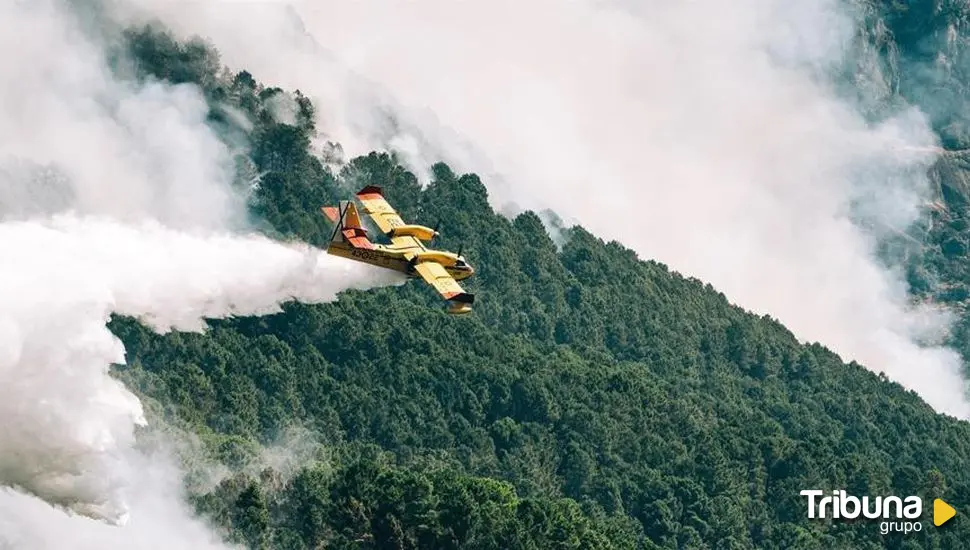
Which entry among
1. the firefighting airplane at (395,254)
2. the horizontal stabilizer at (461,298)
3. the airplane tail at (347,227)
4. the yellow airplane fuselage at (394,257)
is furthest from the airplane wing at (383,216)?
the horizontal stabilizer at (461,298)

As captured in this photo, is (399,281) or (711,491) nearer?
(399,281)

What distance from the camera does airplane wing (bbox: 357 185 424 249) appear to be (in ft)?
414

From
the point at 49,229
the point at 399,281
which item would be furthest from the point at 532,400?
the point at 49,229

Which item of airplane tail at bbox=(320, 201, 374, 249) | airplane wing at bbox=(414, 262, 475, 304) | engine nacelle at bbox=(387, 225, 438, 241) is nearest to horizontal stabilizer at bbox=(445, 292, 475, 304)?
airplane wing at bbox=(414, 262, 475, 304)

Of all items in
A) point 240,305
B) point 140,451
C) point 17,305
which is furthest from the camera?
point 140,451

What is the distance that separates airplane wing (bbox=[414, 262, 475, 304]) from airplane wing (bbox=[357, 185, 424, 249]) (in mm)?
1983

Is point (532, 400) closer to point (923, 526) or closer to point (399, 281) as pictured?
point (923, 526)

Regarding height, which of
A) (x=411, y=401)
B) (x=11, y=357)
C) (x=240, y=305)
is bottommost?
(x=11, y=357)

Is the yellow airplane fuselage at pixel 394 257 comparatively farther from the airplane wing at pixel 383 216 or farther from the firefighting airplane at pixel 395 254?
the airplane wing at pixel 383 216

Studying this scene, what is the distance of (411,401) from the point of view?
602ft

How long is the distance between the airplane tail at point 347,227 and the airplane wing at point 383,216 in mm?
2338

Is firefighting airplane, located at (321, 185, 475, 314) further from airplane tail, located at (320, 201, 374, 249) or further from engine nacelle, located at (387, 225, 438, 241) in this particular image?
engine nacelle, located at (387, 225, 438, 241)

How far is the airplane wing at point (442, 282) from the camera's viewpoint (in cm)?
12069

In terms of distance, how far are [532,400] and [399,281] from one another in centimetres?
6634
